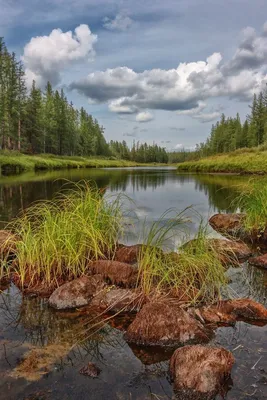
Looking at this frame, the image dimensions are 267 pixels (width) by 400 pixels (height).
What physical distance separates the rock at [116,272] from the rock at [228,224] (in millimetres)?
4889

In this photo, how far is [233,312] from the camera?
190 inches

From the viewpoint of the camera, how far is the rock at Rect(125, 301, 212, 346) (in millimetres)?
4168

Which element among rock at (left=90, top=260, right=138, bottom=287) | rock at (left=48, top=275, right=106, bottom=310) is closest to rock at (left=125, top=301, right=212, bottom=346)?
rock at (left=48, top=275, right=106, bottom=310)

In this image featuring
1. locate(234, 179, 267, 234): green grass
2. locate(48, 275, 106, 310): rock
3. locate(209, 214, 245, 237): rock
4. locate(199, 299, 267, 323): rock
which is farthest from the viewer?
locate(209, 214, 245, 237): rock

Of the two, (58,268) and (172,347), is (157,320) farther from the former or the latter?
(58,268)

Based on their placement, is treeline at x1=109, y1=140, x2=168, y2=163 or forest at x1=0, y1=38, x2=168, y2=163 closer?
forest at x1=0, y1=38, x2=168, y2=163

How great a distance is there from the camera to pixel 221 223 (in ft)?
36.3

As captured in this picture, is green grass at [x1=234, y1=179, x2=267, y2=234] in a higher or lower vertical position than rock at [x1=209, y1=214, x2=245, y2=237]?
higher

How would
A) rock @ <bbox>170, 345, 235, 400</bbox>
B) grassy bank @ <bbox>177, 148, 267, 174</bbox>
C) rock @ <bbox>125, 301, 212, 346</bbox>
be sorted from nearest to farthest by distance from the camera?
rock @ <bbox>170, 345, 235, 400</bbox> < rock @ <bbox>125, 301, 212, 346</bbox> < grassy bank @ <bbox>177, 148, 267, 174</bbox>

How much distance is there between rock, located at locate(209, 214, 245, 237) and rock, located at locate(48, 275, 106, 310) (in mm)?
5551

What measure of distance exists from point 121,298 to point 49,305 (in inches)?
45.1

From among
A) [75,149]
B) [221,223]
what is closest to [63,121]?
[75,149]

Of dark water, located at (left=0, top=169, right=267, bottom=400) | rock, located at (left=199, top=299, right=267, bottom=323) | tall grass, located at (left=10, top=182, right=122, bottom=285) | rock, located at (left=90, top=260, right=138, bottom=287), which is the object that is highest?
tall grass, located at (left=10, top=182, right=122, bottom=285)

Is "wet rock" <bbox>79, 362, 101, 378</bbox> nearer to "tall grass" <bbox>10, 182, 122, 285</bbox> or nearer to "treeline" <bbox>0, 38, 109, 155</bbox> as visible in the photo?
"tall grass" <bbox>10, 182, 122, 285</bbox>
